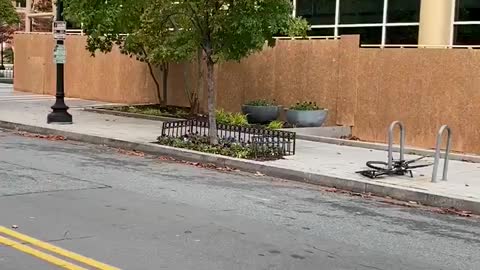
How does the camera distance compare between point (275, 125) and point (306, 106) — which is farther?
point (306, 106)

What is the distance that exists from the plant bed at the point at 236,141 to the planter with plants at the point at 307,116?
8.72ft

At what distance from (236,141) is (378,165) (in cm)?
310

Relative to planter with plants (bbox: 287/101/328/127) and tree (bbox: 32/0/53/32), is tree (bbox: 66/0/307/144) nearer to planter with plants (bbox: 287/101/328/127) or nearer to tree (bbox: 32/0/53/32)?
planter with plants (bbox: 287/101/328/127)

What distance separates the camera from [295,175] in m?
11.7

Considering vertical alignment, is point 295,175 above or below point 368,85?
below

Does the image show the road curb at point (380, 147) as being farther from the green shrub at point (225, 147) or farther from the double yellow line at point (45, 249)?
the double yellow line at point (45, 249)

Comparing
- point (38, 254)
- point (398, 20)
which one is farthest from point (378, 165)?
point (398, 20)

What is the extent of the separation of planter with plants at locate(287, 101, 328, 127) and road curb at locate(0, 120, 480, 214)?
4521 millimetres

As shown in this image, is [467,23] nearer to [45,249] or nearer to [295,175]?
[295,175]

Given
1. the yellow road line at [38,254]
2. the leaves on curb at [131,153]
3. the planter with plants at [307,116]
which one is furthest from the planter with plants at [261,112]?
the yellow road line at [38,254]

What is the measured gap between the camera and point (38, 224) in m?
7.28

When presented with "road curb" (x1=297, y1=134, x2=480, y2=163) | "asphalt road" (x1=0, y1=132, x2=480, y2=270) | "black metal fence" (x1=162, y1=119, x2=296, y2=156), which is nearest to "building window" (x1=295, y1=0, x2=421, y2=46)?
"road curb" (x1=297, y1=134, x2=480, y2=163)

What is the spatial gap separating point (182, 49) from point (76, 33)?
43.5 ft

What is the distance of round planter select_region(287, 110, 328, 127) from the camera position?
17.5 meters
